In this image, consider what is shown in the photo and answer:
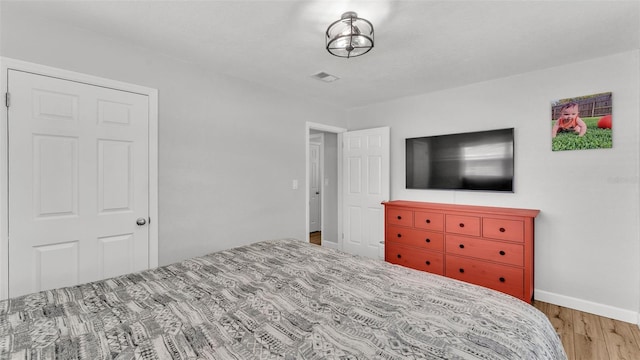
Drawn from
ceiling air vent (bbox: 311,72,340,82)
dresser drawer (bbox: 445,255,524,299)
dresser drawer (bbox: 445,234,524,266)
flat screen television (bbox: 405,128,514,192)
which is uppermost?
ceiling air vent (bbox: 311,72,340,82)

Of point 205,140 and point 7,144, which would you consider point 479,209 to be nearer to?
point 205,140

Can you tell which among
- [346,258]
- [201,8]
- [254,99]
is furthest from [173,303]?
[254,99]

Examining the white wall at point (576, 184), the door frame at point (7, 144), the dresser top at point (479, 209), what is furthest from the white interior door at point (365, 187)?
the door frame at point (7, 144)

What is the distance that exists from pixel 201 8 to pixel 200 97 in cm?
108

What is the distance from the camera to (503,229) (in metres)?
2.84

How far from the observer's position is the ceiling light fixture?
6.11 ft

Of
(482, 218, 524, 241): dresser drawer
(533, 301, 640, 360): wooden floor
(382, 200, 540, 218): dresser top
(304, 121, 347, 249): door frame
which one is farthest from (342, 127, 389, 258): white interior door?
(533, 301, 640, 360): wooden floor

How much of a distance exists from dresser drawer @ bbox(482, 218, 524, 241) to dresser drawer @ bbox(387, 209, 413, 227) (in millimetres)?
790

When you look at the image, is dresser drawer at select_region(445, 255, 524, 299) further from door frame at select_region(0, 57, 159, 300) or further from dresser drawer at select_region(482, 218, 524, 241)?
door frame at select_region(0, 57, 159, 300)

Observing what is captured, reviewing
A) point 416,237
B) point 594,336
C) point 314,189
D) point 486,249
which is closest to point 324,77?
point 416,237

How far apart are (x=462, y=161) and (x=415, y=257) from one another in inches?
49.6

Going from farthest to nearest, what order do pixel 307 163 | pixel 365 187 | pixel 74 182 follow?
1. pixel 365 187
2. pixel 307 163
3. pixel 74 182

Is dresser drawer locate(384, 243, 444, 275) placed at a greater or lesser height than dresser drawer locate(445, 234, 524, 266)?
lesser

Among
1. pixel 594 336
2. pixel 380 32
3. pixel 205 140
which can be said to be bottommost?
pixel 594 336
